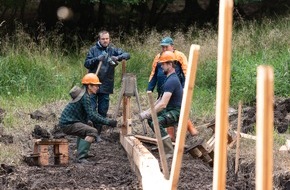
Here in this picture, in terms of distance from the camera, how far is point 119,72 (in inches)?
671

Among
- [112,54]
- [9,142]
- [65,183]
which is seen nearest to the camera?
[65,183]

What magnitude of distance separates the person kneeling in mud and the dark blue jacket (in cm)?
216

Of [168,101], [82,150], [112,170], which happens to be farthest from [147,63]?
[112,170]

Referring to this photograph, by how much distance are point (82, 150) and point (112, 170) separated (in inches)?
27.8

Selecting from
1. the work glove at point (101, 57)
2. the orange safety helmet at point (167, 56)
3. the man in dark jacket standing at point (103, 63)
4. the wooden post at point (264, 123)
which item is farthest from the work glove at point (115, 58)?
the wooden post at point (264, 123)

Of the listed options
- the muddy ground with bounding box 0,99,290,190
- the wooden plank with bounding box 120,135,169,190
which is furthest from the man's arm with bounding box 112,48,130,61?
the wooden plank with bounding box 120,135,169,190

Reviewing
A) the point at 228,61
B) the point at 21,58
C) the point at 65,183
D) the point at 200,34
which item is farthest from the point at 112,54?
the point at 228,61

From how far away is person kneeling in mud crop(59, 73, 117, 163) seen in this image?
9.99 m

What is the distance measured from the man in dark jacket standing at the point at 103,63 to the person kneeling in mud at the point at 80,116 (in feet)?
5.80

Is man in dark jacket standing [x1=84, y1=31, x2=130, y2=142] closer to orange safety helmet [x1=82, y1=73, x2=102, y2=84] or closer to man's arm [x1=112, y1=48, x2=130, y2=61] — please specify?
man's arm [x1=112, y1=48, x2=130, y2=61]

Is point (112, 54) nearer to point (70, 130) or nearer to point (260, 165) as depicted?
point (70, 130)

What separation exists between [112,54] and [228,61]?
10.2 meters

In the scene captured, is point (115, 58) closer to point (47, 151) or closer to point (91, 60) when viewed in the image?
point (91, 60)

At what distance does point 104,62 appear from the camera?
12.4 m
